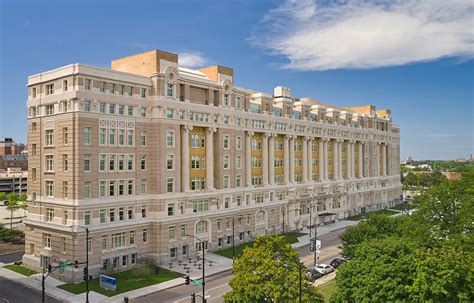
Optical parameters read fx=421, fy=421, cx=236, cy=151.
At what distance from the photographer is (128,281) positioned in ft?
186

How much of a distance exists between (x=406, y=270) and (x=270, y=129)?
191ft

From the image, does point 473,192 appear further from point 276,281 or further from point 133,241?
point 133,241

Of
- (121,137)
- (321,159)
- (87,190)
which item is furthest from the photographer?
(321,159)

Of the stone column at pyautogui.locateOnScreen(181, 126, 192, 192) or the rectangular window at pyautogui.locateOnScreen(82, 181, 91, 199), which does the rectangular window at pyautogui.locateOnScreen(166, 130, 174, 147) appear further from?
the rectangular window at pyautogui.locateOnScreen(82, 181, 91, 199)

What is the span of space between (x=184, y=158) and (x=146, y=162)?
22.2 feet

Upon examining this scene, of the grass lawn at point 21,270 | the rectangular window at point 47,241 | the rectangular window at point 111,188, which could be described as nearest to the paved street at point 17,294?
the grass lawn at point 21,270

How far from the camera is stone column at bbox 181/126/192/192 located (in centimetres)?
6944

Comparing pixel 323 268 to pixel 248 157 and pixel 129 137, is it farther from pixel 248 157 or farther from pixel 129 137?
pixel 129 137

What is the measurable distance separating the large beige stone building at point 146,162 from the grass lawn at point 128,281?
1.95 meters

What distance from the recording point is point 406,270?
34719mm

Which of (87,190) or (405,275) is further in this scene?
(87,190)

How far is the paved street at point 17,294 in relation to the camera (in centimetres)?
4969

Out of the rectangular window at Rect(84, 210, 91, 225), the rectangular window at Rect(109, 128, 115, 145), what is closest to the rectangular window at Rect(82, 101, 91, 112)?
the rectangular window at Rect(109, 128, 115, 145)

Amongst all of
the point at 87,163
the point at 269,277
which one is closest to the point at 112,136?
the point at 87,163
